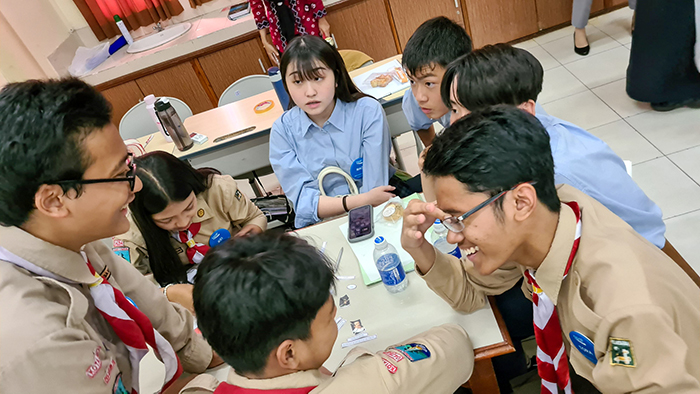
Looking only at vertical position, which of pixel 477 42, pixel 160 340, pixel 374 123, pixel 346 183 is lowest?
pixel 477 42

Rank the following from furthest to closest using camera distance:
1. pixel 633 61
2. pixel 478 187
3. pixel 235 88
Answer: pixel 235 88, pixel 633 61, pixel 478 187

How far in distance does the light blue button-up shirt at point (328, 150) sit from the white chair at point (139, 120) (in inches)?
53.9

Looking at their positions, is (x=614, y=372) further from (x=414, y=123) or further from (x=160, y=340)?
(x=414, y=123)

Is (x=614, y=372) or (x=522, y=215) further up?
(x=522, y=215)

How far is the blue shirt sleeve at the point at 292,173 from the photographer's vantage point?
211 centimetres

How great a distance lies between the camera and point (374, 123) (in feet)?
6.84

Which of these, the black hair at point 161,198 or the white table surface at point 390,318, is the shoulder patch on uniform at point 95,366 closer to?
the white table surface at point 390,318

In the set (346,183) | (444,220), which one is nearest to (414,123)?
(346,183)

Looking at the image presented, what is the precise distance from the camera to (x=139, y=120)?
3172 millimetres

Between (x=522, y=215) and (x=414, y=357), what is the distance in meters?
0.40

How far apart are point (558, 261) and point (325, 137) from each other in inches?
54.3

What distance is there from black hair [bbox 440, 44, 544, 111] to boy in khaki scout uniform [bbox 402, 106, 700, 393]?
38 cm

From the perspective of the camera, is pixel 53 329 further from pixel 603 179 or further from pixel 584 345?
pixel 603 179

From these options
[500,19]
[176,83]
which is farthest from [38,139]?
[500,19]
